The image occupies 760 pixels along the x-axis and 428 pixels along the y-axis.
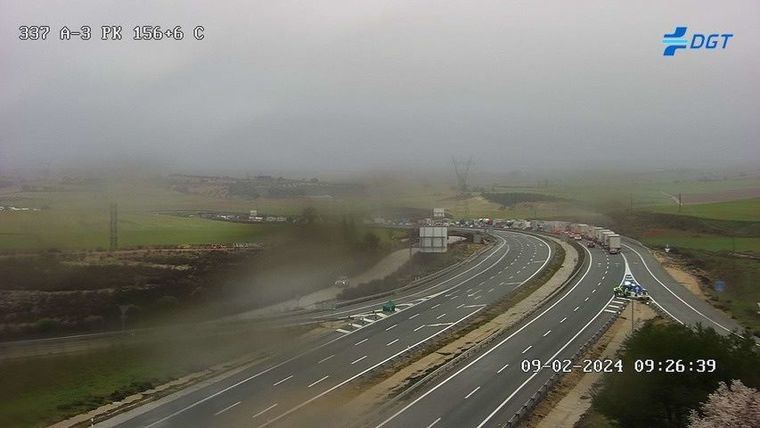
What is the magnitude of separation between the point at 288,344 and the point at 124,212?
5.77 m

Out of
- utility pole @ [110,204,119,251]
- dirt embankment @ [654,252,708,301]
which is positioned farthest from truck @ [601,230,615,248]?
utility pole @ [110,204,119,251]

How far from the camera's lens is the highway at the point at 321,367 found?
958cm

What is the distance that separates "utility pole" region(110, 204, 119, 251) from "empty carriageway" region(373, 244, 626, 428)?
30.7 feet

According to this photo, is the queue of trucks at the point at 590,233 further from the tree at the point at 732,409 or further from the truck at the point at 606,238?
the tree at the point at 732,409

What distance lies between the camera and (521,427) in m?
8.45

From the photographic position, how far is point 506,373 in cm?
1058

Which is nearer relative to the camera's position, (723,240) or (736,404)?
(736,404)

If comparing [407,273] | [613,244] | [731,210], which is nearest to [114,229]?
[407,273]

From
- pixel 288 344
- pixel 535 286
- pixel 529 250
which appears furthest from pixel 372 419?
pixel 529 250

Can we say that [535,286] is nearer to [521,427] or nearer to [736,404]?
[521,427]

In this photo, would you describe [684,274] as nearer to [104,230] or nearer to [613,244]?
[613,244]

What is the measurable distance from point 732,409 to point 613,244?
62.8 feet

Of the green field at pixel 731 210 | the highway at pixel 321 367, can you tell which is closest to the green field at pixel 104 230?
the highway at pixel 321 367

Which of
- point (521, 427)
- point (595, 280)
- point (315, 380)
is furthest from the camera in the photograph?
point (595, 280)
